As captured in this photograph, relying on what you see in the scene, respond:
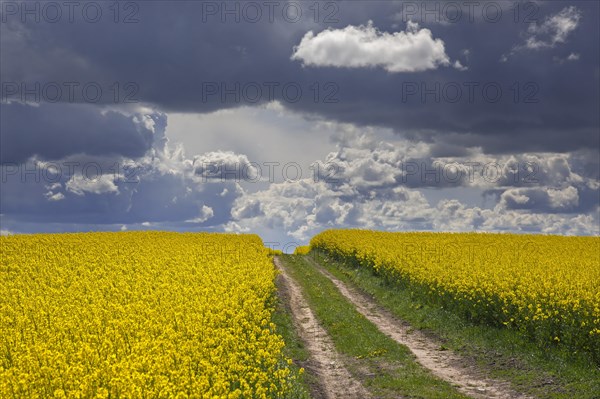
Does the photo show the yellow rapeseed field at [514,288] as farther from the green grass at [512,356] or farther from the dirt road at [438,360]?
the dirt road at [438,360]

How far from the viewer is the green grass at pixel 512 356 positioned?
18.9 meters

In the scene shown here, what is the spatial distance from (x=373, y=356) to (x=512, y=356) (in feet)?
15.4

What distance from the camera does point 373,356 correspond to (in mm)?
22875

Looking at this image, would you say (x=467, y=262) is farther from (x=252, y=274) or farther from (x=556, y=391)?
(x=556, y=391)

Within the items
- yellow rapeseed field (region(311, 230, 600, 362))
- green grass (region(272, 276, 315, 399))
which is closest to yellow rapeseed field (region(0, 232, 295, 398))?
green grass (region(272, 276, 315, 399))

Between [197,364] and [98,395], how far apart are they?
11.4 ft

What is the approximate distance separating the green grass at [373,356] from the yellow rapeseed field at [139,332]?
2.76 metres

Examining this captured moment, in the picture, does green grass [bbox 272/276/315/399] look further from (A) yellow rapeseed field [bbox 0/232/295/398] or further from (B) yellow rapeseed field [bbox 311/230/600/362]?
(B) yellow rapeseed field [bbox 311/230/600/362]

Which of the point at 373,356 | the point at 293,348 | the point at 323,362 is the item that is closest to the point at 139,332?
the point at 323,362

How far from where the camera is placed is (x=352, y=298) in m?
36.3

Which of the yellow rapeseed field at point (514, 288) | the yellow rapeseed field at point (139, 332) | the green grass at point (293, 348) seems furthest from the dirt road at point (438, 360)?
the yellow rapeseed field at point (139, 332)

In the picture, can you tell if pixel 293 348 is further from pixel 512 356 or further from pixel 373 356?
pixel 512 356

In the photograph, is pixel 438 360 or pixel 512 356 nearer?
pixel 512 356

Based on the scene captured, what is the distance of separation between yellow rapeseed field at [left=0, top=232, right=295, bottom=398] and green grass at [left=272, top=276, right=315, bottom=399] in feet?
1.61
